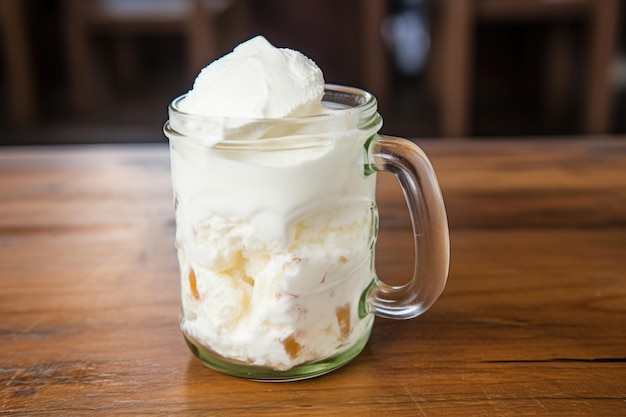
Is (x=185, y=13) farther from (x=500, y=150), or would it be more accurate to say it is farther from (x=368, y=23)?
(x=500, y=150)

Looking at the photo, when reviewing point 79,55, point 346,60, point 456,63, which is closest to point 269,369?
point 456,63

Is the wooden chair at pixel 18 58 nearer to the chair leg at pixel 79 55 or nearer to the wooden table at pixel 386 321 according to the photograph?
the chair leg at pixel 79 55

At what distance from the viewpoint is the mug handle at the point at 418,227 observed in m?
0.49

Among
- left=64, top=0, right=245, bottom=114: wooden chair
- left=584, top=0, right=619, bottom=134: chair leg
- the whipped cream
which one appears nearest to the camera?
the whipped cream

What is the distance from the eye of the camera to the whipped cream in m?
0.44

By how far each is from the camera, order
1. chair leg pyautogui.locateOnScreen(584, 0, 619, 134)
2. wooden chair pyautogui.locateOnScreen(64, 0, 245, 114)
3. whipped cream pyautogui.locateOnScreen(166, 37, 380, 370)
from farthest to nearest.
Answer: wooden chair pyautogui.locateOnScreen(64, 0, 245, 114), chair leg pyautogui.locateOnScreen(584, 0, 619, 134), whipped cream pyautogui.locateOnScreen(166, 37, 380, 370)

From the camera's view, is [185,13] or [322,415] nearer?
[322,415]

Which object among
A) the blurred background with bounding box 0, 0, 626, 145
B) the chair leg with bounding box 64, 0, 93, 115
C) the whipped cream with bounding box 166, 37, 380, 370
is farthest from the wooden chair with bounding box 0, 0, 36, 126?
the whipped cream with bounding box 166, 37, 380, 370

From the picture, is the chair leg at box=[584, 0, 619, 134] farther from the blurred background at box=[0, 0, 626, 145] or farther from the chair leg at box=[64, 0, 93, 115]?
the chair leg at box=[64, 0, 93, 115]

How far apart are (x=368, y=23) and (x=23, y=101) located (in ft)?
3.74

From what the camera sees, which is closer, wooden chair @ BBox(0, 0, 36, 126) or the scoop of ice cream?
the scoop of ice cream

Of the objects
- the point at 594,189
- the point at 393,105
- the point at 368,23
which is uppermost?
the point at 368,23

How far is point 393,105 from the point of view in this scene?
7.72ft

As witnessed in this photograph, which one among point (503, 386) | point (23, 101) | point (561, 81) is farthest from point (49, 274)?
point (561, 81)
